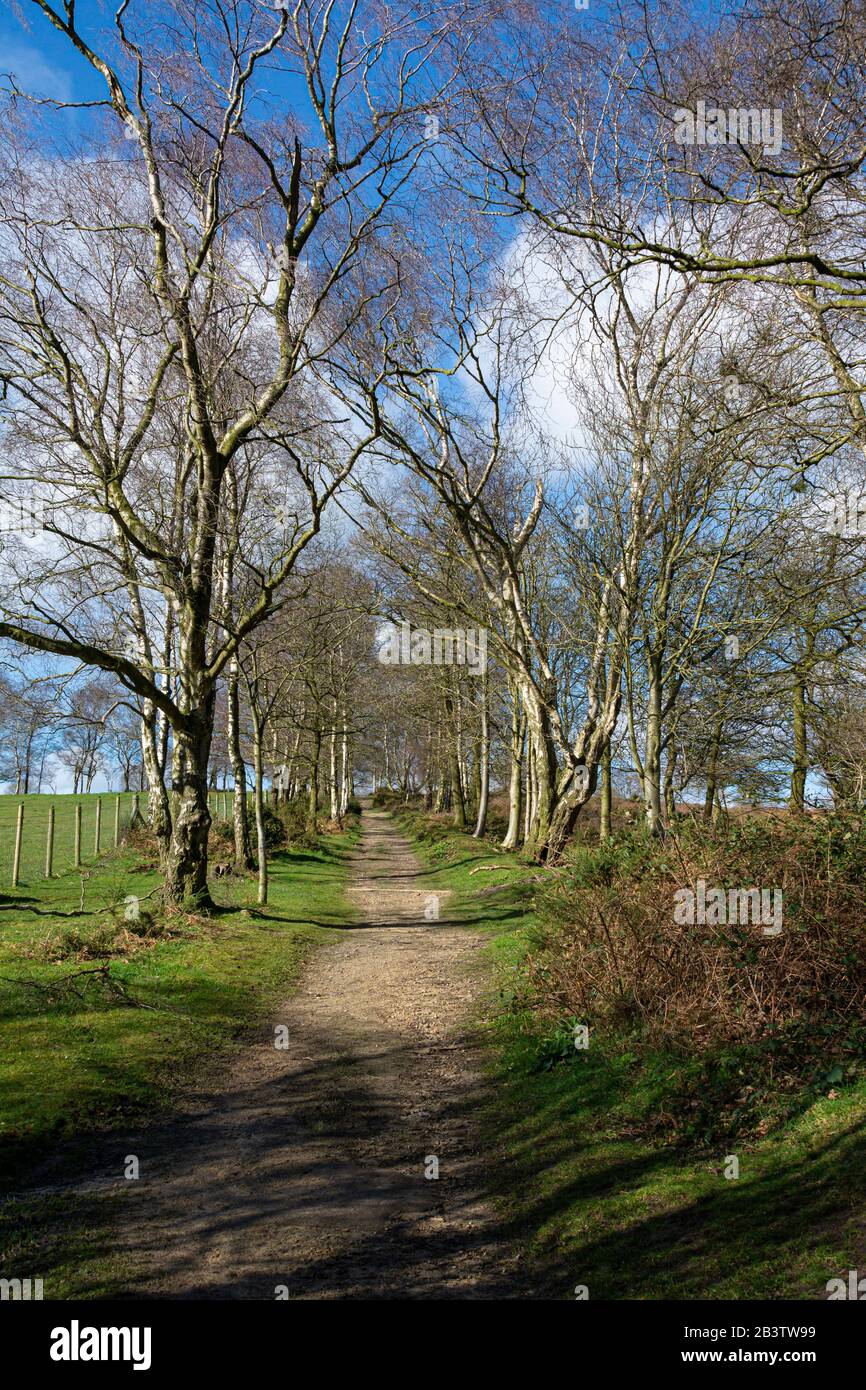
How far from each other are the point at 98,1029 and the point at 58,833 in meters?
37.5

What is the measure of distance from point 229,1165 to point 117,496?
32.9ft

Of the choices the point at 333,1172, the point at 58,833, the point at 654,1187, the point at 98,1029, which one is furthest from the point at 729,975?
the point at 58,833

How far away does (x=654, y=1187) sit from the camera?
18.0ft

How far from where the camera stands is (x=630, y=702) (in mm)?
15438

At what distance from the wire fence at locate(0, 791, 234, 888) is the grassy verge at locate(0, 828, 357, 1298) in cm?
908

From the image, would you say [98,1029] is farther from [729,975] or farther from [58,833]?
[58,833]

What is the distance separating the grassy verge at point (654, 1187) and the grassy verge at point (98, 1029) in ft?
8.24

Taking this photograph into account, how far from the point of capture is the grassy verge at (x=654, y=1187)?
452 cm

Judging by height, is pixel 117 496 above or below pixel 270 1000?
above

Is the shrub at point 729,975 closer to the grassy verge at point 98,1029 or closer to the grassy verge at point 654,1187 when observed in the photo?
the grassy verge at point 654,1187

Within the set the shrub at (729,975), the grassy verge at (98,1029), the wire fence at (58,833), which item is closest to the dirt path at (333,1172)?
the grassy verge at (98,1029)

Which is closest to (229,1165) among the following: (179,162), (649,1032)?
(649,1032)

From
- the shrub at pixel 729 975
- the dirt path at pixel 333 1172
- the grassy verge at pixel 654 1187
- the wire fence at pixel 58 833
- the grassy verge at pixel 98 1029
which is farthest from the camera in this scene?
the wire fence at pixel 58 833

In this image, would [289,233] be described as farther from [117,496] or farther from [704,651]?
[704,651]
